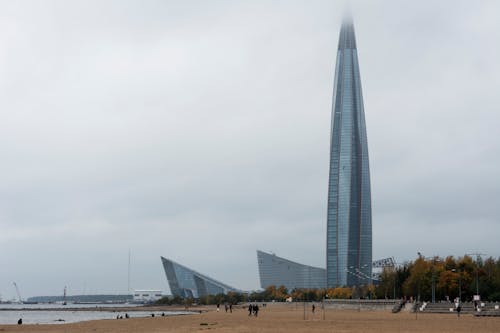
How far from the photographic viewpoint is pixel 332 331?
123ft

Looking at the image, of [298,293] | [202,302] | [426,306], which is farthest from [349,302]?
[202,302]

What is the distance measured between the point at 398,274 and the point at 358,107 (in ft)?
304

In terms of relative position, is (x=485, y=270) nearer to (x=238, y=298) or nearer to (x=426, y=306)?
(x=426, y=306)

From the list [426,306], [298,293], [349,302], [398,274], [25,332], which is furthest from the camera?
[298,293]

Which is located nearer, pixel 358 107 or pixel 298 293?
pixel 298 293

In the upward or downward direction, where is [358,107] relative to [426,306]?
upward

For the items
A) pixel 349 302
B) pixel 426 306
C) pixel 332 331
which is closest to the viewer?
pixel 332 331

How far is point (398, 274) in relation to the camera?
114 m

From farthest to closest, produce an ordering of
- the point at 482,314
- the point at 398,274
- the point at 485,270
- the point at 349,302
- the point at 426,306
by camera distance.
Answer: the point at 398,274 → the point at 485,270 → the point at 349,302 → the point at 426,306 → the point at 482,314

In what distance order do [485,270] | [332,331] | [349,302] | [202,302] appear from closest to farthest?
[332,331], [349,302], [485,270], [202,302]

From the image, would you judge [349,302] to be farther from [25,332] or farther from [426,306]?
[25,332]

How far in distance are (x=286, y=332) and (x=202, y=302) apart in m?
156

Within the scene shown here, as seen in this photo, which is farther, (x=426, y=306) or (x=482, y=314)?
(x=426, y=306)

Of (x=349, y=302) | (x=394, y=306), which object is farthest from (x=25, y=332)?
(x=349, y=302)
